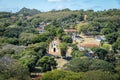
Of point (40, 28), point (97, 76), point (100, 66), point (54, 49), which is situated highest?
point (40, 28)

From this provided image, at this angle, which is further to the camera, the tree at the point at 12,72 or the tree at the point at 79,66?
the tree at the point at 79,66

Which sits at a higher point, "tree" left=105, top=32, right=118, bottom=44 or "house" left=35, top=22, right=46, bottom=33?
"house" left=35, top=22, right=46, bottom=33

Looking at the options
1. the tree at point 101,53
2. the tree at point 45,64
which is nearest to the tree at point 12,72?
the tree at point 45,64

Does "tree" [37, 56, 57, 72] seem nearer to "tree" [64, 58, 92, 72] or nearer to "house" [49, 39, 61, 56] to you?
"tree" [64, 58, 92, 72]

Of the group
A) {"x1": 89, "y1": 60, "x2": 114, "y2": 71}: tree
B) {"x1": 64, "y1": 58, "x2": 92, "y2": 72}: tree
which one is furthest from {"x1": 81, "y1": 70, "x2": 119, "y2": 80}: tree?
{"x1": 64, "y1": 58, "x2": 92, "y2": 72}: tree

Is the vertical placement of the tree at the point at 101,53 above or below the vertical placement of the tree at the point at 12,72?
below

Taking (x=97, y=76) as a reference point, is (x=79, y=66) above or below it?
below

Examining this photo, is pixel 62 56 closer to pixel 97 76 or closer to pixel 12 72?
pixel 12 72

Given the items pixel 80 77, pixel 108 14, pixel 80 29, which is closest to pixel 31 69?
pixel 80 77

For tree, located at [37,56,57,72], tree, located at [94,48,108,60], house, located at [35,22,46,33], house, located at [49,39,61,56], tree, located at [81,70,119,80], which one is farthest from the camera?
house, located at [35,22,46,33]

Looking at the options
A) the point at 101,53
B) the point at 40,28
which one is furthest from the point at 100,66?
the point at 40,28

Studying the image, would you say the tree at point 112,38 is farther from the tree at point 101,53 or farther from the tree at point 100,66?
the tree at point 100,66
